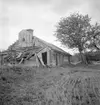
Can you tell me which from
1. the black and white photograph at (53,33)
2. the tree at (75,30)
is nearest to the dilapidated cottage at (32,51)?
the black and white photograph at (53,33)

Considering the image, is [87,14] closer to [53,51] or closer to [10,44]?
[53,51]

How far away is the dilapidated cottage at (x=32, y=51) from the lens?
18609mm

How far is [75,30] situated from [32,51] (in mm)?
9408

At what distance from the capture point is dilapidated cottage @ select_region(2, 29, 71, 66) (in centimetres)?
1861

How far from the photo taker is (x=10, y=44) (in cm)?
2317

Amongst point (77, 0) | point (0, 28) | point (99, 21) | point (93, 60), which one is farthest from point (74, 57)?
point (0, 28)

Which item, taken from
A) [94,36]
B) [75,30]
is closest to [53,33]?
[75,30]

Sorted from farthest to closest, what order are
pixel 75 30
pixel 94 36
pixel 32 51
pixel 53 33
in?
pixel 53 33 < pixel 94 36 < pixel 75 30 < pixel 32 51

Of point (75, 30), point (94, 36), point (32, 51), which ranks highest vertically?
point (75, 30)

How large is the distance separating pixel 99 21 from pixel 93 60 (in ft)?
29.7

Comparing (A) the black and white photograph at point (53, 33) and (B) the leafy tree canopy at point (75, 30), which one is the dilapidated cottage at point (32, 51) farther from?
(B) the leafy tree canopy at point (75, 30)

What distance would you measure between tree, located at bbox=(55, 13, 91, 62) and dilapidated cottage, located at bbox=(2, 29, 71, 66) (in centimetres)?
351

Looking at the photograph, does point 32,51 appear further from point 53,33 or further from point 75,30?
point 75,30

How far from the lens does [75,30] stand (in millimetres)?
22516
